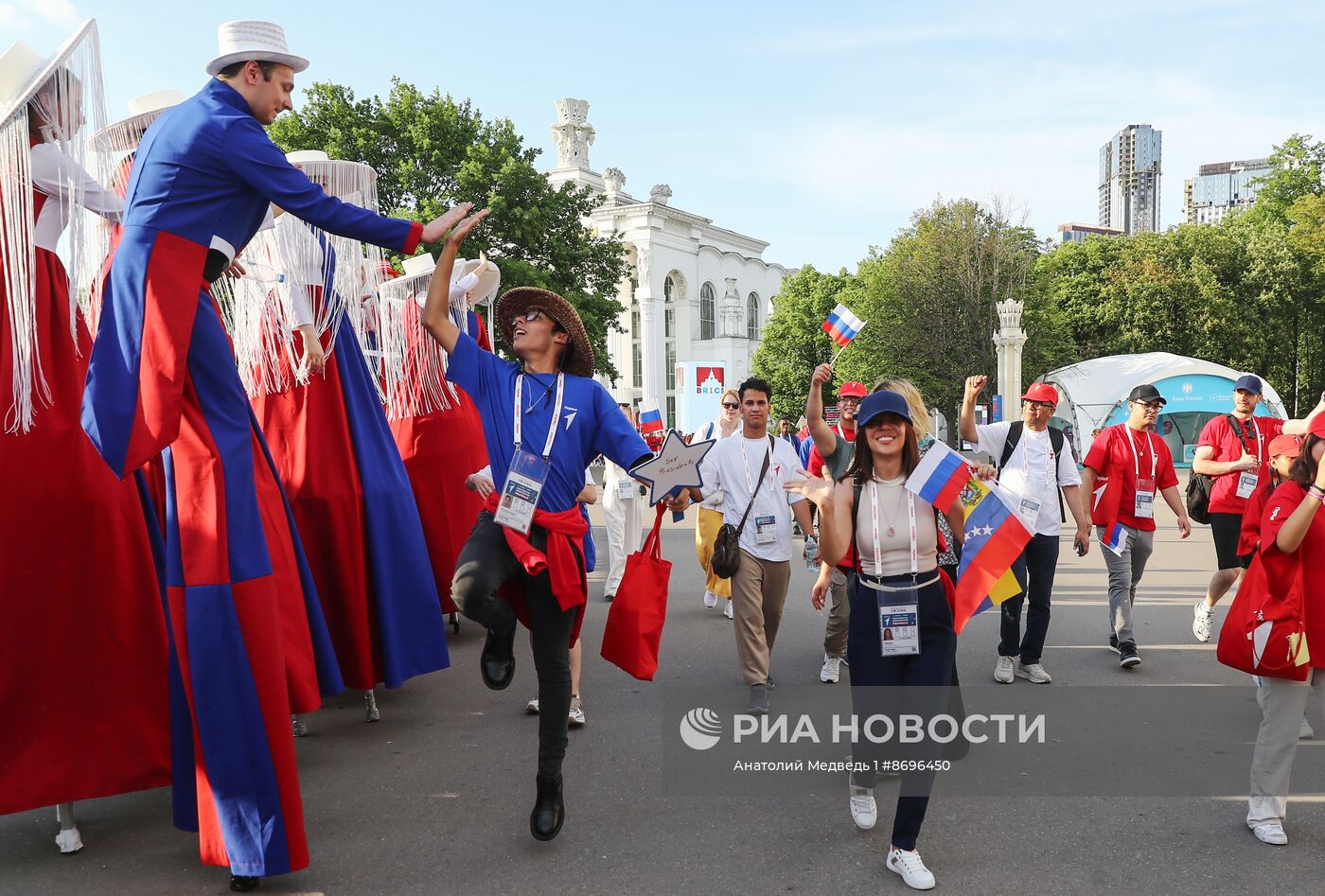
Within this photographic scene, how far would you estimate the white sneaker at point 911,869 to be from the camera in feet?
11.4

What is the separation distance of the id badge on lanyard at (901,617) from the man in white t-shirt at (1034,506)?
2457mm

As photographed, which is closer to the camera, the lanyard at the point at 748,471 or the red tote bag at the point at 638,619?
the red tote bag at the point at 638,619

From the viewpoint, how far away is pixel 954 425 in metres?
39.1

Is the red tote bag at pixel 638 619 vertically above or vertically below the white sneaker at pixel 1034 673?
above

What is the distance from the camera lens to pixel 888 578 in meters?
3.90

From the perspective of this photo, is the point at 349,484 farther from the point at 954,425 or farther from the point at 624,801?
the point at 954,425

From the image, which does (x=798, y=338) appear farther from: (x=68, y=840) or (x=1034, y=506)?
(x=68, y=840)

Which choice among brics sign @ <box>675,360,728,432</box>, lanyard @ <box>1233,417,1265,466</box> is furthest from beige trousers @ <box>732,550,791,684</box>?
brics sign @ <box>675,360,728,432</box>

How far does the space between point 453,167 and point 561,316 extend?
2474 cm

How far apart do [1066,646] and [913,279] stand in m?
30.0

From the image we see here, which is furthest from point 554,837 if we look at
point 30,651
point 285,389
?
point 285,389

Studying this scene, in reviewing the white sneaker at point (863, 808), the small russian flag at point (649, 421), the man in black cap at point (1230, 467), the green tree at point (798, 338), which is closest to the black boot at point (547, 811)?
Answer: the white sneaker at point (863, 808)

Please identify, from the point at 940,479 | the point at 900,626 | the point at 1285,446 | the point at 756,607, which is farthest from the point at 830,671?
the point at 1285,446

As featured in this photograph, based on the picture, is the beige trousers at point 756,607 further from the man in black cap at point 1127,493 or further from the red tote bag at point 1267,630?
the red tote bag at point 1267,630
